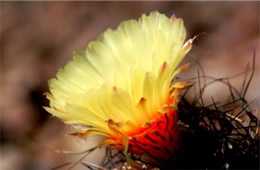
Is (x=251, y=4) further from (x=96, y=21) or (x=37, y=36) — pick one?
(x=37, y=36)

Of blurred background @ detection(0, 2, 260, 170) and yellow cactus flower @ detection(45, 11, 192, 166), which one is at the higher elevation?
blurred background @ detection(0, 2, 260, 170)

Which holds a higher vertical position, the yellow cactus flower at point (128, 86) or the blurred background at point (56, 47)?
the blurred background at point (56, 47)

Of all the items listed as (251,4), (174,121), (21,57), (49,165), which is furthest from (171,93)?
(21,57)

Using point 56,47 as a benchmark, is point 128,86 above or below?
below

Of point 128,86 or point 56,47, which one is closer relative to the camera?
point 128,86

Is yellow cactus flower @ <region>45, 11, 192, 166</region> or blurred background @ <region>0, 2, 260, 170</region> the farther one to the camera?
blurred background @ <region>0, 2, 260, 170</region>

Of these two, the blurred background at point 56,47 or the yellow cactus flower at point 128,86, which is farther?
the blurred background at point 56,47
